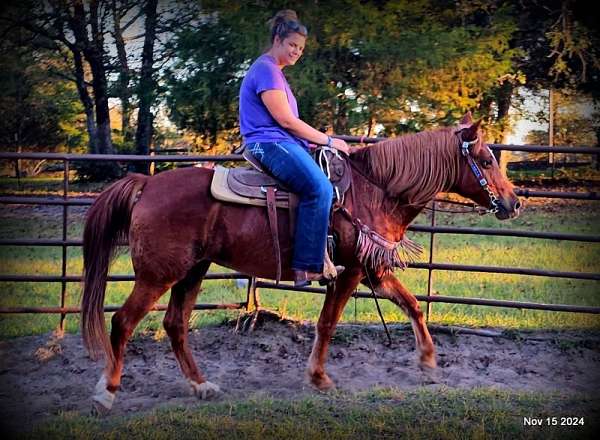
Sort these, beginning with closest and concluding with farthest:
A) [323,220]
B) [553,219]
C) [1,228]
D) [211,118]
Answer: [323,220] → [1,228] → [553,219] → [211,118]

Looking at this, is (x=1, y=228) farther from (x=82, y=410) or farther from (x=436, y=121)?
(x=436, y=121)

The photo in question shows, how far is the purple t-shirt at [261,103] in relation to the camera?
4.24 metres

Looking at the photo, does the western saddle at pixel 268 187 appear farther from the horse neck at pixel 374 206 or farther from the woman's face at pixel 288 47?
the woman's face at pixel 288 47

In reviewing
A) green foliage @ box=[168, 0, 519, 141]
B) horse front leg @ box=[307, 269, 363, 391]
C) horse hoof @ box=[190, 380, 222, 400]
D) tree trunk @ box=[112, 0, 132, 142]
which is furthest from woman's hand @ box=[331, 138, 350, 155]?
tree trunk @ box=[112, 0, 132, 142]

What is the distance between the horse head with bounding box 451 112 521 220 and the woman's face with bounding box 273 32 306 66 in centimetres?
124

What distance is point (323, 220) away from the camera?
4246 mm

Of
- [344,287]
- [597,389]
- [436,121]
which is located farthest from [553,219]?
[344,287]

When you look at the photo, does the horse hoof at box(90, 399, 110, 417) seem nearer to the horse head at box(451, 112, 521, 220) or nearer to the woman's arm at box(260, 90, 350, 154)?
the woman's arm at box(260, 90, 350, 154)

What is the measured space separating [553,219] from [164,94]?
9.44 metres

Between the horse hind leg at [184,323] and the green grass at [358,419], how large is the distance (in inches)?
16.6

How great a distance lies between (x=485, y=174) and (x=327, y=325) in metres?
1.55

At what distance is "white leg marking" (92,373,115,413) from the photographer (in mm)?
4250

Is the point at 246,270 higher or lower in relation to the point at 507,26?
lower

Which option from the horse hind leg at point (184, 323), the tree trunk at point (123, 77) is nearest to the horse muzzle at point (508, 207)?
the horse hind leg at point (184, 323)
